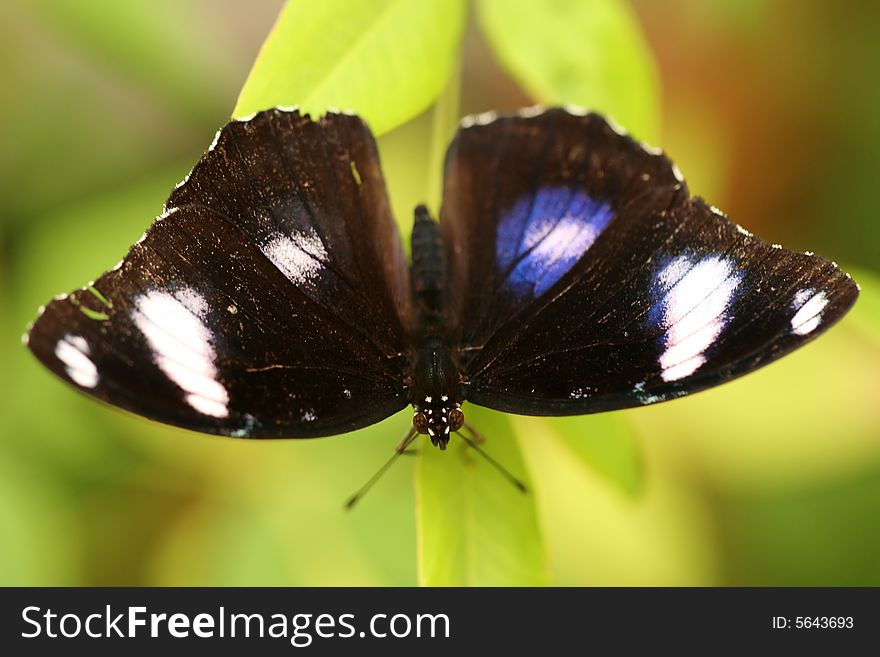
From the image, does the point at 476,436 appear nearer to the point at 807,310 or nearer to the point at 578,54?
the point at 807,310

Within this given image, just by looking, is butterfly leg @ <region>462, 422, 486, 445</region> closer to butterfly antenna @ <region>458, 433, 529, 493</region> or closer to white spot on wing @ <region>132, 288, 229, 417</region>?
butterfly antenna @ <region>458, 433, 529, 493</region>

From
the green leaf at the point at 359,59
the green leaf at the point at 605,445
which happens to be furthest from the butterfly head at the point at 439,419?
the green leaf at the point at 359,59

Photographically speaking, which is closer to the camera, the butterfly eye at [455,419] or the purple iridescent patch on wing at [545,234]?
the butterfly eye at [455,419]

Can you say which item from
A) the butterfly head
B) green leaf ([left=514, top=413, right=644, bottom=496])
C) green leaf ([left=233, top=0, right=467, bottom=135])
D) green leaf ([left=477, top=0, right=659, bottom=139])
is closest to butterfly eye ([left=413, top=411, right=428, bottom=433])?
the butterfly head

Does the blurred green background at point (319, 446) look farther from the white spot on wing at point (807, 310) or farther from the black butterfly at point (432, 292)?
the white spot on wing at point (807, 310)

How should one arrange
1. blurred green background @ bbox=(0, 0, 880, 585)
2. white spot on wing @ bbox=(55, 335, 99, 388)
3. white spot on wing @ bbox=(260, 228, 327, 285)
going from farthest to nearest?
blurred green background @ bbox=(0, 0, 880, 585) < white spot on wing @ bbox=(260, 228, 327, 285) < white spot on wing @ bbox=(55, 335, 99, 388)
